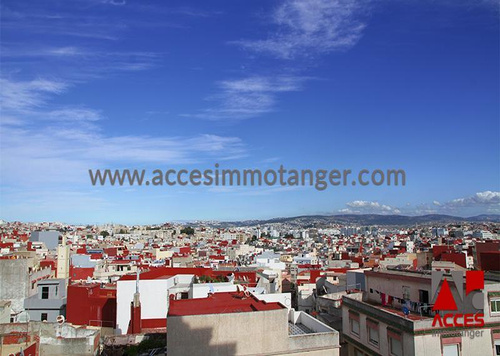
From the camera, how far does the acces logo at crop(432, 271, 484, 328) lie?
14.1m

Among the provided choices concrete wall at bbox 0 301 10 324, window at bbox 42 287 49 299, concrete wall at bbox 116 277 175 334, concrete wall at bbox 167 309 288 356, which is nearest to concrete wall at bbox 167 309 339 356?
concrete wall at bbox 167 309 288 356

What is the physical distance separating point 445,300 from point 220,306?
8.35 m

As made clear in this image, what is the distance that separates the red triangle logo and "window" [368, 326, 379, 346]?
2440 millimetres

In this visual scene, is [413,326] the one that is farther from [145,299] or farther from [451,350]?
[145,299]

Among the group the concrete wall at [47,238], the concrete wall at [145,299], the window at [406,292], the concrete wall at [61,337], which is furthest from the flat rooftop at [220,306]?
the concrete wall at [47,238]

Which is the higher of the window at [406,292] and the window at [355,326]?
the window at [406,292]

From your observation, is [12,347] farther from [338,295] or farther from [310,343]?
[338,295]

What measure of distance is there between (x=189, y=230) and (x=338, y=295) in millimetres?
152456

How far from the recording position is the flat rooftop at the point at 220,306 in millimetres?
13664

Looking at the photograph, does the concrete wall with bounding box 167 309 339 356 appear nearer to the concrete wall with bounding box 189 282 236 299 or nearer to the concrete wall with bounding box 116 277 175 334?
the concrete wall with bounding box 189 282 236 299

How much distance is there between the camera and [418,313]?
53.9 feet

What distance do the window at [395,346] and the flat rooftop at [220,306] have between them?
4.40m

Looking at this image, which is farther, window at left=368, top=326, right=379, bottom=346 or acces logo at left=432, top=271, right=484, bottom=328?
window at left=368, top=326, right=379, bottom=346

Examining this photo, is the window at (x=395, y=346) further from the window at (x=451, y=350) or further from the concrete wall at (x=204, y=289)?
the concrete wall at (x=204, y=289)
